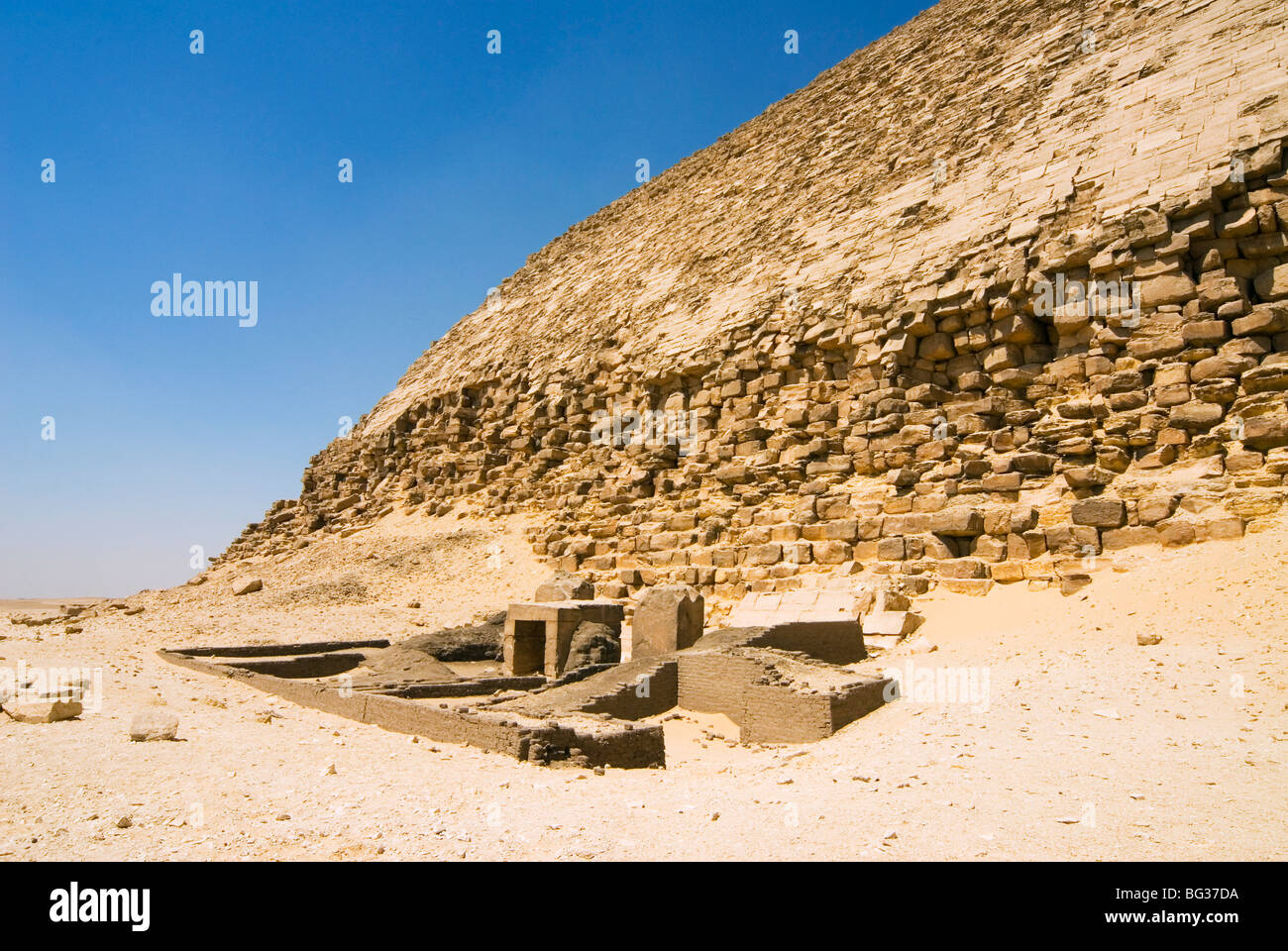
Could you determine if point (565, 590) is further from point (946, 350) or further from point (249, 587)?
point (249, 587)

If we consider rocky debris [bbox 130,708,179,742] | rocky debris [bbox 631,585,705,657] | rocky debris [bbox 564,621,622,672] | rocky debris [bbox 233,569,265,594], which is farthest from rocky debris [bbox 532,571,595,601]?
rocky debris [bbox 233,569,265,594]

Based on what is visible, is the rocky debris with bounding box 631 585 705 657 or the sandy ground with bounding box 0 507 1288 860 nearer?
the sandy ground with bounding box 0 507 1288 860

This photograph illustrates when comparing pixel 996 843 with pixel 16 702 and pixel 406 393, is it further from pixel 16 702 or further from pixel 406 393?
pixel 406 393

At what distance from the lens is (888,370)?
12922mm

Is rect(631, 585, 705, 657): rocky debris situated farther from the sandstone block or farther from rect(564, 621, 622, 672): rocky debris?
the sandstone block

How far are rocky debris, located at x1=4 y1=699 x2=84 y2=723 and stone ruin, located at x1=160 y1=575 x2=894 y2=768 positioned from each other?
87.6 inches

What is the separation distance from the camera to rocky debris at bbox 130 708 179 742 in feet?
17.8

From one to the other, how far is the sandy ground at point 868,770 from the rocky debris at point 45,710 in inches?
3.7

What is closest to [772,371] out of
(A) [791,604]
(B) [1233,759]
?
(A) [791,604]

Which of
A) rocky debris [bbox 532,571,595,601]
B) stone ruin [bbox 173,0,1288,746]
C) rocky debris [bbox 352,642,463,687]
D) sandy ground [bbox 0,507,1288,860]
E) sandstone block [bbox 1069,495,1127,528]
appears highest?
stone ruin [bbox 173,0,1288,746]

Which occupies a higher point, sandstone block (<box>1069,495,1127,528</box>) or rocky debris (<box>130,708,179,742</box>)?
sandstone block (<box>1069,495,1127,528</box>)

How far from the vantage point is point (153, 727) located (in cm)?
554

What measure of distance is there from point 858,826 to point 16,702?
20.3 feet
